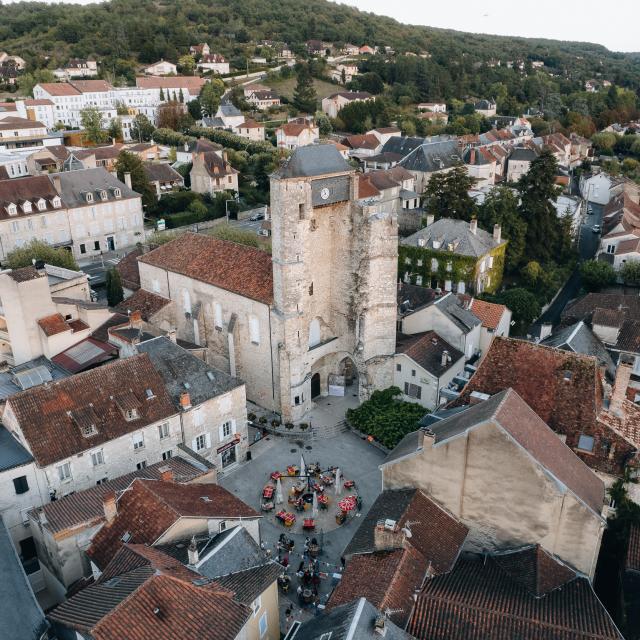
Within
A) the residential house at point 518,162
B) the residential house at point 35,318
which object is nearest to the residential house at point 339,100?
the residential house at point 518,162

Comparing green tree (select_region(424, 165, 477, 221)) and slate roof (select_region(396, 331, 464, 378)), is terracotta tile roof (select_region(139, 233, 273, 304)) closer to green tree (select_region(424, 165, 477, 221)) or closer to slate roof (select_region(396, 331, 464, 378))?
slate roof (select_region(396, 331, 464, 378))

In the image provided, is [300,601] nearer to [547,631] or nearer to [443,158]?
[547,631]

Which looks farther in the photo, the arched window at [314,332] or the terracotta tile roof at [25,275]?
the arched window at [314,332]

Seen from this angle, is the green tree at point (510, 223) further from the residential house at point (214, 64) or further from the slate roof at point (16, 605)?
the residential house at point (214, 64)

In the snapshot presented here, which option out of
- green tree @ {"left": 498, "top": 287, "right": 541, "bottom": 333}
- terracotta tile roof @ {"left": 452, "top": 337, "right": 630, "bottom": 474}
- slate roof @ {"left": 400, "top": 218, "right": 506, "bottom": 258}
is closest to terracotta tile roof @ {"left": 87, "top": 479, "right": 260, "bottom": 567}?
terracotta tile roof @ {"left": 452, "top": 337, "right": 630, "bottom": 474}

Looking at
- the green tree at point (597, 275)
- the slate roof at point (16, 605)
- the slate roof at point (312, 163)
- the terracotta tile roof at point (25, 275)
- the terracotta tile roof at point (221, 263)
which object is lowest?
the green tree at point (597, 275)

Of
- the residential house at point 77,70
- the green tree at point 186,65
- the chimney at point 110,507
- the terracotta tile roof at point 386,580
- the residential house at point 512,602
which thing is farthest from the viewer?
the green tree at point 186,65

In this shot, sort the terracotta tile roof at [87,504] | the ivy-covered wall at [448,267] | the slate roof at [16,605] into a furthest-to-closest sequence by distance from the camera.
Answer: the ivy-covered wall at [448,267] < the terracotta tile roof at [87,504] < the slate roof at [16,605]

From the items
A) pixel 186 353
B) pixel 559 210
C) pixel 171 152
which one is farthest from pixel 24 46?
pixel 186 353
